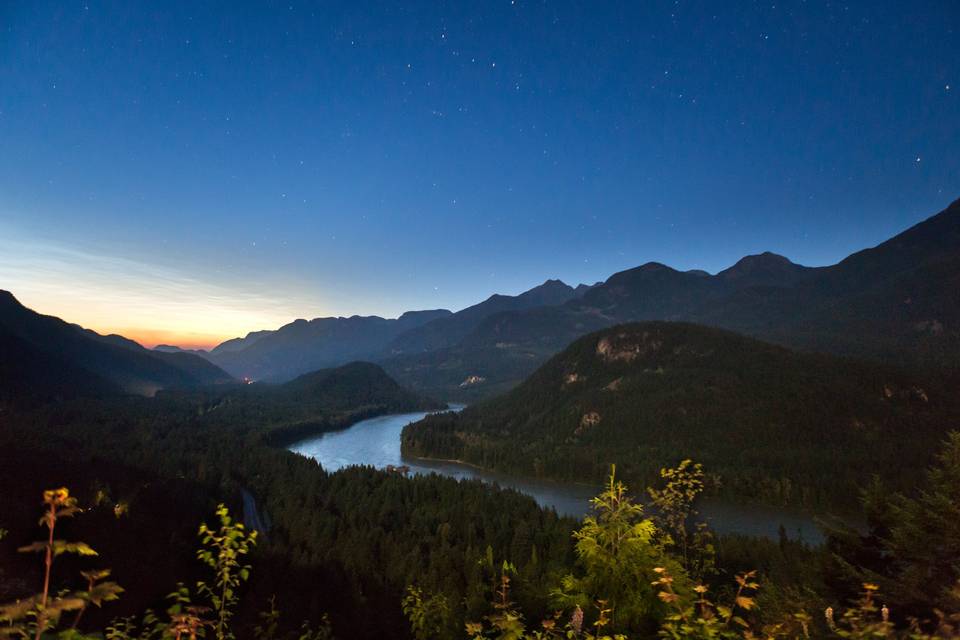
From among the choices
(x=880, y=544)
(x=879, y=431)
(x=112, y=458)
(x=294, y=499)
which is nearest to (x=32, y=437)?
(x=112, y=458)

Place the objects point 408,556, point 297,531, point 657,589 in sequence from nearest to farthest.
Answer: point 657,589 → point 408,556 → point 297,531

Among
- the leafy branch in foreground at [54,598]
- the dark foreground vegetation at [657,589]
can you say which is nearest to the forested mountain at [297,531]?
the dark foreground vegetation at [657,589]

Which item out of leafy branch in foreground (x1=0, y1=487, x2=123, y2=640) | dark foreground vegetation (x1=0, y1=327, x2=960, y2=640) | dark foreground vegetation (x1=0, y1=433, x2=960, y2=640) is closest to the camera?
leafy branch in foreground (x1=0, y1=487, x2=123, y2=640)

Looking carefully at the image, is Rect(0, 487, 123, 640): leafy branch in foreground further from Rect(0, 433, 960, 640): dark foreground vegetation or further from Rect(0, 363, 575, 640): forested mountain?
Rect(0, 363, 575, 640): forested mountain

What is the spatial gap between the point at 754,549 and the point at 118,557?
11212cm

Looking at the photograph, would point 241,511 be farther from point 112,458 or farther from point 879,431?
point 879,431

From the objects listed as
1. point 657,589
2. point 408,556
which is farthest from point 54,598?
point 408,556

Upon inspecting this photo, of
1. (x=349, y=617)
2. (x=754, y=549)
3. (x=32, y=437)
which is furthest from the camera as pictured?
(x=32, y=437)

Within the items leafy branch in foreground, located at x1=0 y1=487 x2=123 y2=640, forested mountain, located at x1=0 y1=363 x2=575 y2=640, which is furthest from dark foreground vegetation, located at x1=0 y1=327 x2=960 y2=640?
forested mountain, located at x1=0 y1=363 x2=575 y2=640

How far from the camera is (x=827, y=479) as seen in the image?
15150 cm

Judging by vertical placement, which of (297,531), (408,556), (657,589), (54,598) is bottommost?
(297,531)

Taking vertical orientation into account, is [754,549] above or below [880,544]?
below

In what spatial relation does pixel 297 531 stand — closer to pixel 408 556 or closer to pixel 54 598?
pixel 408 556

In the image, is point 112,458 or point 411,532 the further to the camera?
point 112,458
